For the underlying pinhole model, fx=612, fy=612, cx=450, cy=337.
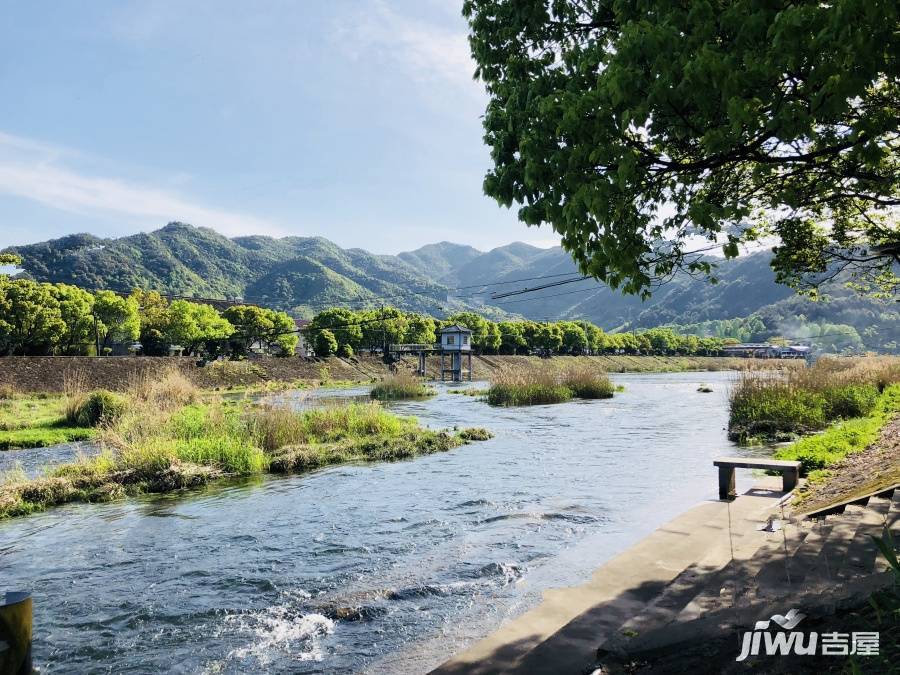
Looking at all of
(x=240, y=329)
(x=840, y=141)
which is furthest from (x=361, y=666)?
(x=240, y=329)

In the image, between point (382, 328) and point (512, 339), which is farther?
point (512, 339)

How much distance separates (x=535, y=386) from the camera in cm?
3688

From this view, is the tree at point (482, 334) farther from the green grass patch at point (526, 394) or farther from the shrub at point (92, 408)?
the shrub at point (92, 408)

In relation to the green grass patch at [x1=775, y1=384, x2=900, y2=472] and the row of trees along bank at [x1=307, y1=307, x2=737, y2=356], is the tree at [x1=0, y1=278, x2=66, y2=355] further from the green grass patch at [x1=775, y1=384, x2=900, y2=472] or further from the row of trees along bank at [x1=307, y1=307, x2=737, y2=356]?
the green grass patch at [x1=775, y1=384, x2=900, y2=472]

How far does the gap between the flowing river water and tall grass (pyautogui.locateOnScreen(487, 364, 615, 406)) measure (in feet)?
63.9

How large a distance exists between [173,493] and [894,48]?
14.1m

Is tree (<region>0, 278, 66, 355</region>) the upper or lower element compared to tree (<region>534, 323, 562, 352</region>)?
upper

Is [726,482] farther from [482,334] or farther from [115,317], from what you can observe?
[482,334]

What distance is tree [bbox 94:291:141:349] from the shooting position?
53.2 metres

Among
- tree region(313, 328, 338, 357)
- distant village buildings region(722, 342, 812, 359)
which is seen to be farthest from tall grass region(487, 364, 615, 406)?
distant village buildings region(722, 342, 812, 359)

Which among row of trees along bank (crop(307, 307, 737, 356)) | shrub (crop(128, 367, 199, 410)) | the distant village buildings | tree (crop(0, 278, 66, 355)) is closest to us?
shrub (crop(128, 367, 199, 410))

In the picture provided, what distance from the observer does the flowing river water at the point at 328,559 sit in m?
6.32

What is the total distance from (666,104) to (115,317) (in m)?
58.1

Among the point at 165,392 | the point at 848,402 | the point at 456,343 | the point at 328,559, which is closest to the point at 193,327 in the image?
the point at 456,343
